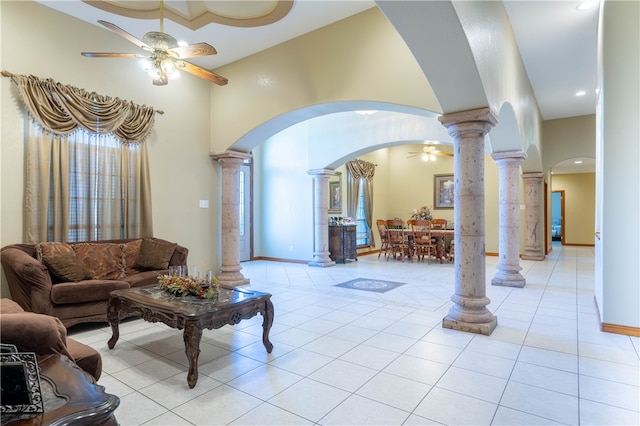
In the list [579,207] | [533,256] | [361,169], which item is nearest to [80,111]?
[361,169]

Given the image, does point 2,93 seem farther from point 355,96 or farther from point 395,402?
point 395,402

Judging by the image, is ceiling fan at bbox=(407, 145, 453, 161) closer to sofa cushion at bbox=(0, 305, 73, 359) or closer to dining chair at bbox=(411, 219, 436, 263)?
A: dining chair at bbox=(411, 219, 436, 263)

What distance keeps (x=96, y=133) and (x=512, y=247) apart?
657cm

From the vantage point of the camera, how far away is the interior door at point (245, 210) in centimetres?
892

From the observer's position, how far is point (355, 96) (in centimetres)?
459

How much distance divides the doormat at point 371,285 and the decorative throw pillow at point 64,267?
368cm

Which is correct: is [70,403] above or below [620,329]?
above

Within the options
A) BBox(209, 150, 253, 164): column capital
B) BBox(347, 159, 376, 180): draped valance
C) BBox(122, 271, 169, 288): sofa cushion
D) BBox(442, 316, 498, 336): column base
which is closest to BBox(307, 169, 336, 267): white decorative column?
BBox(347, 159, 376, 180): draped valance

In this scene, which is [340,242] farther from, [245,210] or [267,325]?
[267,325]

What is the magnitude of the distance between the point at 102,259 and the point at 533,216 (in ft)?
29.9

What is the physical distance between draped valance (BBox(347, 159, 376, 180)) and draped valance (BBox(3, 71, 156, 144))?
5688mm

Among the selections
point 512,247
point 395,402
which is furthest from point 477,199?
point 512,247

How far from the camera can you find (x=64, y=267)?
11.9 ft

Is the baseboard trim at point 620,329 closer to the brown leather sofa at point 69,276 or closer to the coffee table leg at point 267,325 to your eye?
the coffee table leg at point 267,325
